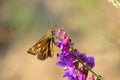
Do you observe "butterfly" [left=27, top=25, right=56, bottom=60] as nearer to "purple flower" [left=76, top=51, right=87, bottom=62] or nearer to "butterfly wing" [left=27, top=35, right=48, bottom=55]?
"butterfly wing" [left=27, top=35, right=48, bottom=55]

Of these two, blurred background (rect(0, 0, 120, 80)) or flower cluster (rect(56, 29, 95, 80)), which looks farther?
blurred background (rect(0, 0, 120, 80))

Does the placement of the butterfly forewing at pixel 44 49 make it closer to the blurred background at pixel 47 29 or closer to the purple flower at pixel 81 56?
the purple flower at pixel 81 56

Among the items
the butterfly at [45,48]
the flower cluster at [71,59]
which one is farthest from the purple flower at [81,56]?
the butterfly at [45,48]

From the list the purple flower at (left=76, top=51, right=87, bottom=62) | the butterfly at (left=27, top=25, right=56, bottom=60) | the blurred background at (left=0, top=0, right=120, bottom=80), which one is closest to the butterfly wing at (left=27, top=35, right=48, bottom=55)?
the butterfly at (left=27, top=25, right=56, bottom=60)

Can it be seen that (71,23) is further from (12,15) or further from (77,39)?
(12,15)

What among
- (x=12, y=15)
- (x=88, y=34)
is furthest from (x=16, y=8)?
(x=88, y=34)

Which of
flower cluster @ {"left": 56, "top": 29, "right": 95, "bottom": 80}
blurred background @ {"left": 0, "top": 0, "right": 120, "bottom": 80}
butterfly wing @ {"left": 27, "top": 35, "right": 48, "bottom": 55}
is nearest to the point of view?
flower cluster @ {"left": 56, "top": 29, "right": 95, "bottom": 80}

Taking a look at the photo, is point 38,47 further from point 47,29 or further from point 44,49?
point 47,29
